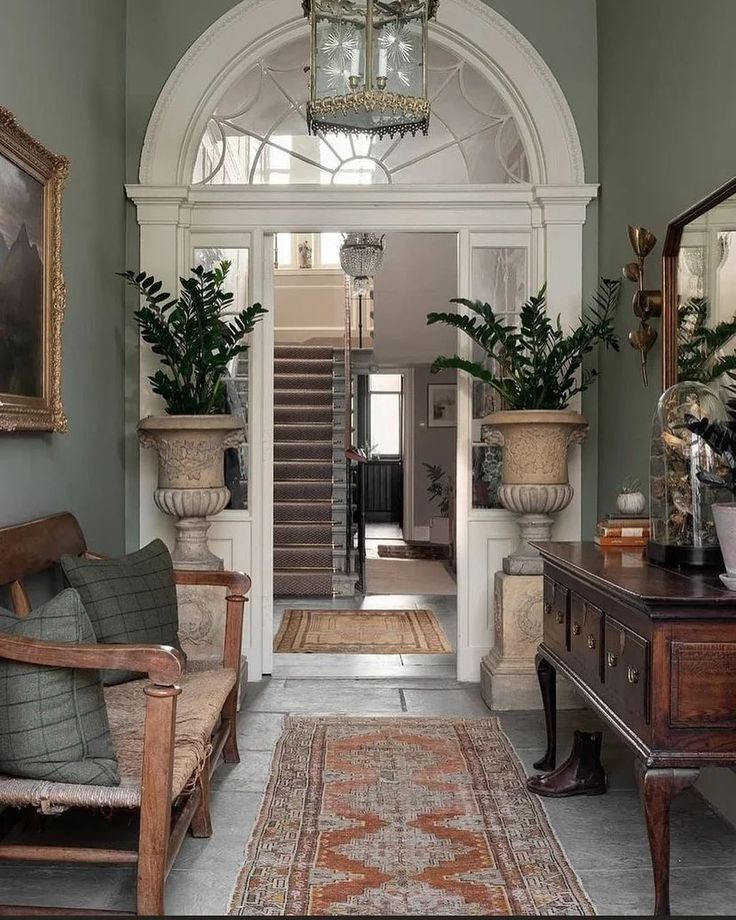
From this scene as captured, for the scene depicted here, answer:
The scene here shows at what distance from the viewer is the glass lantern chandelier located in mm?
3467

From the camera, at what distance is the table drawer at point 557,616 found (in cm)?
326

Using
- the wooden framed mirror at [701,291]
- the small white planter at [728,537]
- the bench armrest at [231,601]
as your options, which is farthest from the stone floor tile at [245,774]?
the wooden framed mirror at [701,291]

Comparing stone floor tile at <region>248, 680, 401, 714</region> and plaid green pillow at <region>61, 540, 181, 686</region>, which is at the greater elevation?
plaid green pillow at <region>61, 540, 181, 686</region>

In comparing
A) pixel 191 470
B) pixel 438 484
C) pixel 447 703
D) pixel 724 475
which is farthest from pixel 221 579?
pixel 438 484

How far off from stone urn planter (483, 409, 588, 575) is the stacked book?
1142mm

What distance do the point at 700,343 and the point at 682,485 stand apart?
2.61ft

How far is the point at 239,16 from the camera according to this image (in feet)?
16.6

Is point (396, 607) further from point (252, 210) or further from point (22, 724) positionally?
point (22, 724)

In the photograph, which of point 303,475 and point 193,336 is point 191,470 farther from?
point 303,475

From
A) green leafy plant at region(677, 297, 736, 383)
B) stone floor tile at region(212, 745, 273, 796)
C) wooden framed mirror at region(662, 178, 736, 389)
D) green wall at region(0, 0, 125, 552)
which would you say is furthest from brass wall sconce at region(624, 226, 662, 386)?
green wall at region(0, 0, 125, 552)

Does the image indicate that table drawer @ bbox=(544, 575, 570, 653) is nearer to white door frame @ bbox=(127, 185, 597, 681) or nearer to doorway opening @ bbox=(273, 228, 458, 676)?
white door frame @ bbox=(127, 185, 597, 681)

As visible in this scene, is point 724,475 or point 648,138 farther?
point 648,138

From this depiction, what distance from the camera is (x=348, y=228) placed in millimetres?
5160

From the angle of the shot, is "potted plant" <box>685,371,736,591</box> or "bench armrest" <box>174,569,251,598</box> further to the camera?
"bench armrest" <box>174,569,251,598</box>
